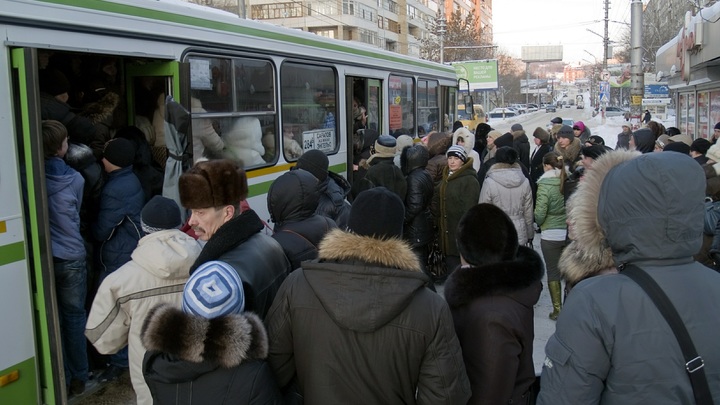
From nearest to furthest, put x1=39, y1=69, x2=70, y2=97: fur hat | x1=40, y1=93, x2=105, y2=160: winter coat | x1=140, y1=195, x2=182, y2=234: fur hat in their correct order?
x1=140, y1=195, x2=182, y2=234: fur hat, x1=40, y1=93, x2=105, y2=160: winter coat, x1=39, y1=69, x2=70, y2=97: fur hat

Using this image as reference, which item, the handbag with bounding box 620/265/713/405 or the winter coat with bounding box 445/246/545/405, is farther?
the winter coat with bounding box 445/246/545/405

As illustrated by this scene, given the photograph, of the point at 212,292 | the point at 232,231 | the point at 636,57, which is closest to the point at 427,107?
the point at 636,57

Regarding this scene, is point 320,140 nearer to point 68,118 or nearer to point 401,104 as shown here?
point 401,104

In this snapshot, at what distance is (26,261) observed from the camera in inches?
151

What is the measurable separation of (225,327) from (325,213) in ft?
10.0

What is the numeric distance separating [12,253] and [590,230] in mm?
3311

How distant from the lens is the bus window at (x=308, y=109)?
277 inches

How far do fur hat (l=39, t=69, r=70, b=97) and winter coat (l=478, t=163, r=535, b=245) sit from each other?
3.92 metres

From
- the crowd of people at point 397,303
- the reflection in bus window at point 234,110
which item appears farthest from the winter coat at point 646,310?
the reflection in bus window at point 234,110

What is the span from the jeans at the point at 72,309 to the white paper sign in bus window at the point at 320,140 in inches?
140

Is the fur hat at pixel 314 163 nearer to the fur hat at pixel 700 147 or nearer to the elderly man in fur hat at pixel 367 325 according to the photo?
the elderly man in fur hat at pixel 367 325

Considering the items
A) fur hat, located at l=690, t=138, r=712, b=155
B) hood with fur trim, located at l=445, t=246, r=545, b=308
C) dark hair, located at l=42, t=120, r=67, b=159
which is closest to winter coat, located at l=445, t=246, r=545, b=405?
hood with fur trim, located at l=445, t=246, r=545, b=308

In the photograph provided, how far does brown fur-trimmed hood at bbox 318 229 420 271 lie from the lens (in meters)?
2.31

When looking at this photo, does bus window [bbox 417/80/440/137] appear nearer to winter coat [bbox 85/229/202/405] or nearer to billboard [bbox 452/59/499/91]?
winter coat [bbox 85/229/202/405]
